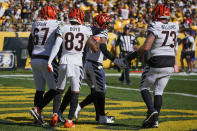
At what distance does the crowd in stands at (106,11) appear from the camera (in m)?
21.6

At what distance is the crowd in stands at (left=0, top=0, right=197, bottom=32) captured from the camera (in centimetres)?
2158

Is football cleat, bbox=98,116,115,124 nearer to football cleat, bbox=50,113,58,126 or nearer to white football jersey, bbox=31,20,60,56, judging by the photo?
football cleat, bbox=50,113,58,126

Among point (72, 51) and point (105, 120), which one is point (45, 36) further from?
point (105, 120)

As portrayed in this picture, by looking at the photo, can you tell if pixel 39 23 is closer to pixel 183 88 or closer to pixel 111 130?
pixel 111 130

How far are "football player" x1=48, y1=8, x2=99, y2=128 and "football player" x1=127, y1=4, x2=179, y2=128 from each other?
0.73 meters

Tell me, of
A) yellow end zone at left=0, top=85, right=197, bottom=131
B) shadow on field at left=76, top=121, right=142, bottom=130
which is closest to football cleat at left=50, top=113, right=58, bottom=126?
yellow end zone at left=0, top=85, right=197, bottom=131

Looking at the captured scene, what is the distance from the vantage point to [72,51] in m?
6.11

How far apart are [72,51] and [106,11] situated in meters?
21.4

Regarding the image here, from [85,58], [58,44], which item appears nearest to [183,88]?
[85,58]

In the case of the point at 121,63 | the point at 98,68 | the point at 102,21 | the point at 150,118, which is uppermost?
the point at 102,21

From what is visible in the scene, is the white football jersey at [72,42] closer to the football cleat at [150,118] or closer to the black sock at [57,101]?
the black sock at [57,101]

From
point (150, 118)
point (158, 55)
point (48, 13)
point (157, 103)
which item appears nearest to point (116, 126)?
point (150, 118)

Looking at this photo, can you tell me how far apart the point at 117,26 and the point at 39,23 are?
18.0m

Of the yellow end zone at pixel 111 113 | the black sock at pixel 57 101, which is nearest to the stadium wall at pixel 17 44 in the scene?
the yellow end zone at pixel 111 113
